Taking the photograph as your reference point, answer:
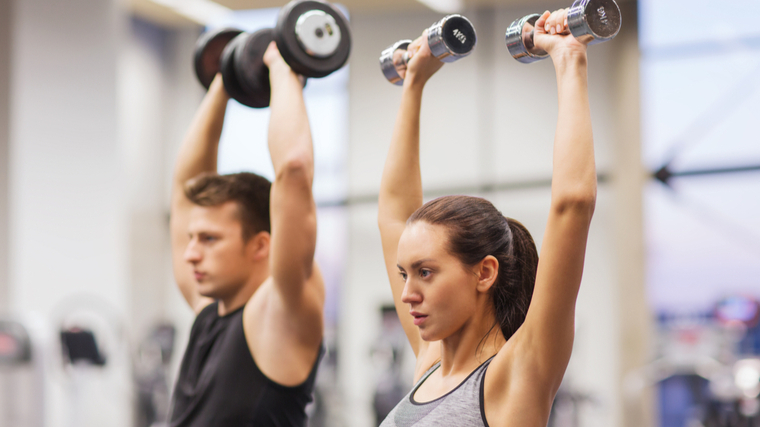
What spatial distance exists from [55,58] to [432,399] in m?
4.82

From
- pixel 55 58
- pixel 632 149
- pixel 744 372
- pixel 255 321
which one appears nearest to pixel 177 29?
pixel 55 58

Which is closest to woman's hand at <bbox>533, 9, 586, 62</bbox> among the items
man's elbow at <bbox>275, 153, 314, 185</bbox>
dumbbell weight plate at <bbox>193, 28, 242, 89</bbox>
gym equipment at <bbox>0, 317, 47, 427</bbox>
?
man's elbow at <bbox>275, 153, 314, 185</bbox>

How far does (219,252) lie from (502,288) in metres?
0.89

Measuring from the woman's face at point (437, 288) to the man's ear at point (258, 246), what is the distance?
81 cm

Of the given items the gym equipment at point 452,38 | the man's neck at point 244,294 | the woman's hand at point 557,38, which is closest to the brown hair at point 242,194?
the man's neck at point 244,294

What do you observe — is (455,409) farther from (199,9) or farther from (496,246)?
(199,9)

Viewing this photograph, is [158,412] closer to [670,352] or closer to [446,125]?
[446,125]

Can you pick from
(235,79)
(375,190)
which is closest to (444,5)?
(375,190)

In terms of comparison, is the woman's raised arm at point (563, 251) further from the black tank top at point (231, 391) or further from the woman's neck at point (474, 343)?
the black tank top at point (231, 391)

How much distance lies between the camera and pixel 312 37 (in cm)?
181

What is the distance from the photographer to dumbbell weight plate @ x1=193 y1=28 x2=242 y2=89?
2.33 metres

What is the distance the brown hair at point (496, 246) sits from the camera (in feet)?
4.22

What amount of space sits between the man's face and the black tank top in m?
0.09

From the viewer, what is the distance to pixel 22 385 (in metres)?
4.42
